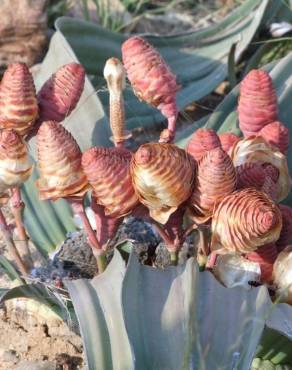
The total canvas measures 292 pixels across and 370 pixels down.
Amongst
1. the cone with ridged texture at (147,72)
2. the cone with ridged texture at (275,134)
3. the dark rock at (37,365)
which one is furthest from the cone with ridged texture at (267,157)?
the dark rock at (37,365)

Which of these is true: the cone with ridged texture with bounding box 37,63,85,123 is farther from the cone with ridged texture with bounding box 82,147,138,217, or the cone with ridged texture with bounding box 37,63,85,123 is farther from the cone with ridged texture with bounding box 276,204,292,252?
the cone with ridged texture with bounding box 276,204,292,252

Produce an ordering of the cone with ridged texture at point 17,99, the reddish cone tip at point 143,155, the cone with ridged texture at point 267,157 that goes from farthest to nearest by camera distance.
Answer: the cone with ridged texture at point 267,157 < the cone with ridged texture at point 17,99 < the reddish cone tip at point 143,155

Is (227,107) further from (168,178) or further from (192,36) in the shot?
(168,178)

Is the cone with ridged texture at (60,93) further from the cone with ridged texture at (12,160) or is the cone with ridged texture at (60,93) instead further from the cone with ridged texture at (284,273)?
the cone with ridged texture at (284,273)

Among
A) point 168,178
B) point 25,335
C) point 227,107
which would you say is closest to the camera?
point 168,178

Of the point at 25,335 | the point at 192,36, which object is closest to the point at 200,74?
the point at 192,36

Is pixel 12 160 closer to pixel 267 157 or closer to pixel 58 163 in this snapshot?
pixel 58 163
